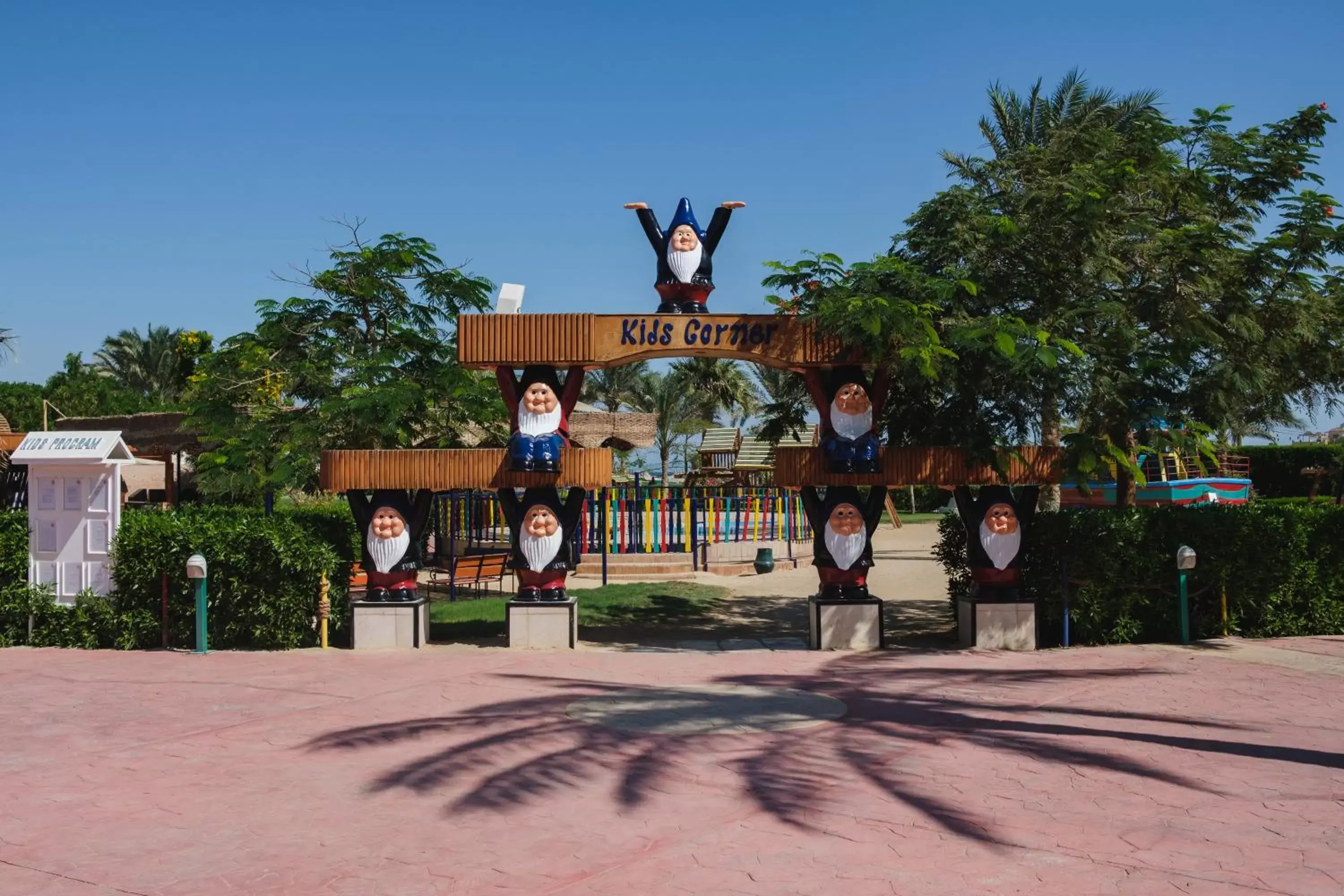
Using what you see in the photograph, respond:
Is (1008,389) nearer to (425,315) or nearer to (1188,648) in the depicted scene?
(1188,648)

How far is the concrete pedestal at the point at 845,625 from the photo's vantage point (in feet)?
39.8

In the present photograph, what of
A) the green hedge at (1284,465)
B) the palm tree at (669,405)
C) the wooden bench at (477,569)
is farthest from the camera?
the palm tree at (669,405)

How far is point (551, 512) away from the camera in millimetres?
12188

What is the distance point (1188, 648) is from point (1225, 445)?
11.0 ft

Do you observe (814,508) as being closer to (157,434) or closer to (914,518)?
(157,434)

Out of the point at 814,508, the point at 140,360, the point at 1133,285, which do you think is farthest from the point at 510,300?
the point at 140,360

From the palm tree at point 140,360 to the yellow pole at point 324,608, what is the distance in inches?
1852

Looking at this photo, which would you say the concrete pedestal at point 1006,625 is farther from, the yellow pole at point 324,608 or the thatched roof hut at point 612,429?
the thatched roof hut at point 612,429

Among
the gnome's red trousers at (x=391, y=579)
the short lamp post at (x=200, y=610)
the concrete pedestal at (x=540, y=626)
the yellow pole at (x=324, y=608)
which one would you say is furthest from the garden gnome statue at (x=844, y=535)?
the short lamp post at (x=200, y=610)

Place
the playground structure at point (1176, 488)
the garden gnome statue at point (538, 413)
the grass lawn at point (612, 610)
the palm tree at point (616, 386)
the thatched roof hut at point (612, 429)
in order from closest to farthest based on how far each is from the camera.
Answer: the garden gnome statue at point (538, 413) → the grass lawn at point (612, 610) → the thatched roof hut at point (612, 429) → the playground structure at point (1176, 488) → the palm tree at point (616, 386)

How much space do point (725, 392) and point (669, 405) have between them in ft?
30.7

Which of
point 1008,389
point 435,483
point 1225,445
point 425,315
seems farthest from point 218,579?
point 1225,445

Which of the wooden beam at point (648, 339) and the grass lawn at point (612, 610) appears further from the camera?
the grass lawn at point (612, 610)

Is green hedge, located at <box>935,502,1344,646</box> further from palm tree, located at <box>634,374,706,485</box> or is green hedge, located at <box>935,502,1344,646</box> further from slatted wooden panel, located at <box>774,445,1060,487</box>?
palm tree, located at <box>634,374,706,485</box>
